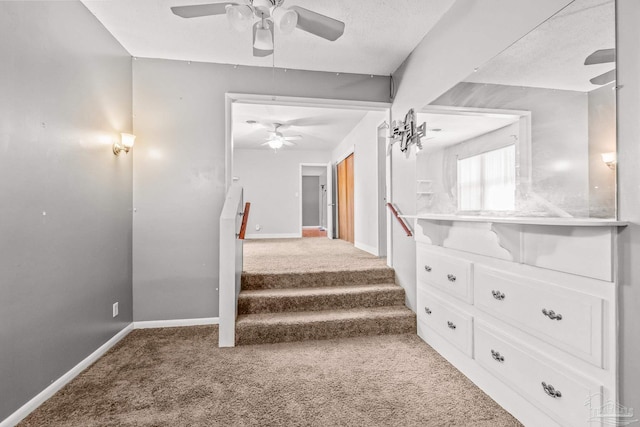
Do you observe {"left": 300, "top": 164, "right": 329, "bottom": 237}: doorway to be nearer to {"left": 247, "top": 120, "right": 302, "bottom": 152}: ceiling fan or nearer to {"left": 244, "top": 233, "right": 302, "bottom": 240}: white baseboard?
{"left": 244, "top": 233, "right": 302, "bottom": 240}: white baseboard

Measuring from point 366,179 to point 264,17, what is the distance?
345 centimetres

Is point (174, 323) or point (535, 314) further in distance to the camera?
point (174, 323)

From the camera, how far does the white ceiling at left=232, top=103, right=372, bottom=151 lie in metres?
4.71

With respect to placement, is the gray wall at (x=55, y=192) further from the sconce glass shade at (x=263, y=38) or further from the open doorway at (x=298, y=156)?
the sconce glass shade at (x=263, y=38)

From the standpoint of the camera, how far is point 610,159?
51.6 inches

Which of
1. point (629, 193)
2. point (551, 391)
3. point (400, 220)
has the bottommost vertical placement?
point (551, 391)

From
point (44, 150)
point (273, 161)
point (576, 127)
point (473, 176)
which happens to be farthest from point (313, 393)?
point (273, 161)

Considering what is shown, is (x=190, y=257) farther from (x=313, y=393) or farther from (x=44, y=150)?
(x=313, y=393)

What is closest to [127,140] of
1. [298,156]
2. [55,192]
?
[55,192]

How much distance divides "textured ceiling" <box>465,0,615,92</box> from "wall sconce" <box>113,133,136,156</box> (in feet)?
9.88

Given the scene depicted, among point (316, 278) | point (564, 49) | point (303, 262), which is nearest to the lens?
point (564, 49)

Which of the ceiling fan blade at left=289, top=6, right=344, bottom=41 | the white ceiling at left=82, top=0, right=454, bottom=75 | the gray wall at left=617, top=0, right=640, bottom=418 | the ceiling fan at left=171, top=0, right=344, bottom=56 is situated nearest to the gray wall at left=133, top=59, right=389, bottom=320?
the white ceiling at left=82, top=0, right=454, bottom=75

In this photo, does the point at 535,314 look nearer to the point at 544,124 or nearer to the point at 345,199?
the point at 544,124

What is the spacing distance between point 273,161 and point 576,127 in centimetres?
687
